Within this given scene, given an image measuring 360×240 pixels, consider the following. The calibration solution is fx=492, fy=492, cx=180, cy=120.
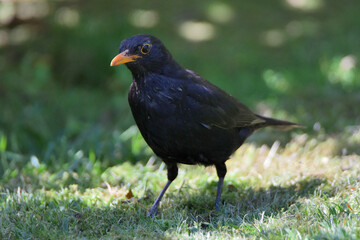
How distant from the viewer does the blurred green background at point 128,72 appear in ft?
18.8

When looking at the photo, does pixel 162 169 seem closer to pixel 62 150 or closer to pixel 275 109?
pixel 62 150

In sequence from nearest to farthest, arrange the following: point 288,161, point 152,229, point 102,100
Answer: point 152,229
point 288,161
point 102,100

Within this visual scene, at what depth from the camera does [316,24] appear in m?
9.55

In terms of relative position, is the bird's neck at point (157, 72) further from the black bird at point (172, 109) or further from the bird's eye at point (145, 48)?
the bird's eye at point (145, 48)

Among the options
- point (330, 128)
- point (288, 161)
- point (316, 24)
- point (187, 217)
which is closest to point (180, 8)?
point (316, 24)

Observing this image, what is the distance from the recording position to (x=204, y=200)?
4.20 metres

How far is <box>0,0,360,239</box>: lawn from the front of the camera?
11.7 ft

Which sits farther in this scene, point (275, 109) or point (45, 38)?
point (45, 38)

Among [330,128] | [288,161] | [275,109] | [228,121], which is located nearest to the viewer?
[228,121]

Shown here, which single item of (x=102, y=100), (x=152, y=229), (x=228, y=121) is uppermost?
(x=228, y=121)

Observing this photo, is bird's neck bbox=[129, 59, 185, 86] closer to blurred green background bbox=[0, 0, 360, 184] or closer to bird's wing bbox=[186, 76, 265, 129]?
bird's wing bbox=[186, 76, 265, 129]

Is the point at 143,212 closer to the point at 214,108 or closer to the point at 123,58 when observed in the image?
the point at 214,108

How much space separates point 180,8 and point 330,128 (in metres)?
5.21

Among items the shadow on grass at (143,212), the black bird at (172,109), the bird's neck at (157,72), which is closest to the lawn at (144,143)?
the shadow on grass at (143,212)
